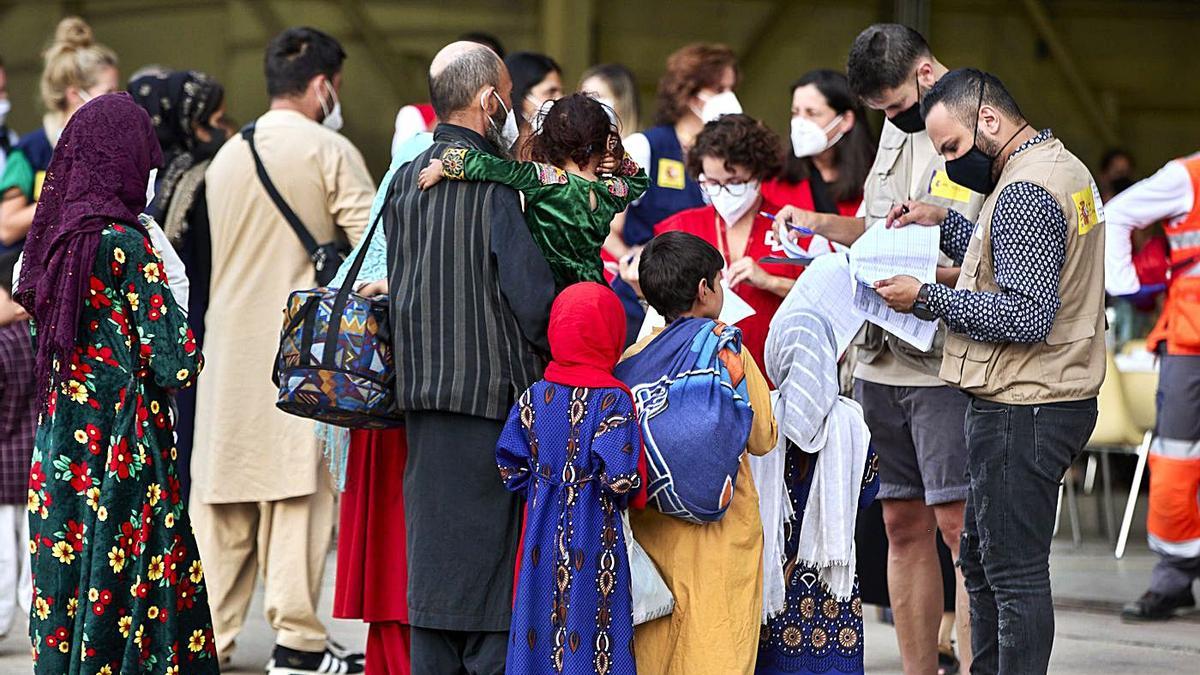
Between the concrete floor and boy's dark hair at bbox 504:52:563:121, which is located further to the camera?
boy's dark hair at bbox 504:52:563:121

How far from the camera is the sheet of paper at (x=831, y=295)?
15.6ft

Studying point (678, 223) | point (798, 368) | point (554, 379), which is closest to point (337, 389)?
point (554, 379)

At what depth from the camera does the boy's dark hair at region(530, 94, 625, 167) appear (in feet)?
14.0

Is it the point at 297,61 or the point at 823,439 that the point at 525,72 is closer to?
the point at 297,61

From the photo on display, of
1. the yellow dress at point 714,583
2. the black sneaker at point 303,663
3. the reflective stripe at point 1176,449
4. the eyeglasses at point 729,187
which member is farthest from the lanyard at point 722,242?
the reflective stripe at point 1176,449

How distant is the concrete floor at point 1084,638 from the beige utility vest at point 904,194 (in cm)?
136

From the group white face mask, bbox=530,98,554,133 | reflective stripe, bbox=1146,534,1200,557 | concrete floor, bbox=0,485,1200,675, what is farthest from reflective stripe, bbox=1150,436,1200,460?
white face mask, bbox=530,98,554,133

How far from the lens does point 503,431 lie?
420 centimetres

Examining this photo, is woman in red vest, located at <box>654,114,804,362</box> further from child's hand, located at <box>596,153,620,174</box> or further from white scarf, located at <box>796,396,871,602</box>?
child's hand, located at <box>596,153,620,174</box>

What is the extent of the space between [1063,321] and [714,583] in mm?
Answer: 1105

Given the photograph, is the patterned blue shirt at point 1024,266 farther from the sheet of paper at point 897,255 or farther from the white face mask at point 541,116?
the white face mask at point 541,116

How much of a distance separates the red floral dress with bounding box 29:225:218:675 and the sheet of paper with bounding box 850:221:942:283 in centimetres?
184

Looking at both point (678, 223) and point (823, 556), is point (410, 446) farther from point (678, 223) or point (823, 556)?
point (678, 223)

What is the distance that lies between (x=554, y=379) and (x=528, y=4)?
22.0 ft
